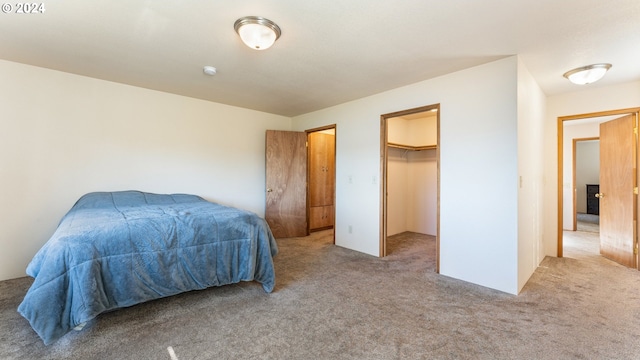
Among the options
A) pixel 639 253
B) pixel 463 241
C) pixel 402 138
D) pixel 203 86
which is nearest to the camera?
pixel 463 241

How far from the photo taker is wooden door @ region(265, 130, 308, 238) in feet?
15.8

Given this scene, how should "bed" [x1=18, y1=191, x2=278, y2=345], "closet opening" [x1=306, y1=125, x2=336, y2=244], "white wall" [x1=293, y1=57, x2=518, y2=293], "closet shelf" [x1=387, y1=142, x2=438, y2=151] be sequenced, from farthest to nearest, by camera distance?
"closet opening" [x1=306, y1=125, x2=336, y2=244], "closet shelf" [x1=387, y1=142, x2=438, y2=151], "white wall" [x1=293, y1=57, x2=518, y2=293], "bed" [x1=18, y1=191, x2=278, y2=345]

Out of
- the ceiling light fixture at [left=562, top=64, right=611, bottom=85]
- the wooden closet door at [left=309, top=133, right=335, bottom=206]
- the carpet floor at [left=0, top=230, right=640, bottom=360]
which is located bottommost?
the carpet floor at [left=0, top=230, right=640, bottom=360]

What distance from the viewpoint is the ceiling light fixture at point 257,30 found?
6.54 feet

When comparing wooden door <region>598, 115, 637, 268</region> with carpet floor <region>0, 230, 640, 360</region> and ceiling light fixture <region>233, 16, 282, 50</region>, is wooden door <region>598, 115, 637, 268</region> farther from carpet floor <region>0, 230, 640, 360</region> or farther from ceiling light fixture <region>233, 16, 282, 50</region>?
ceiling light fixture <region>233, 16, 282, 50</region>

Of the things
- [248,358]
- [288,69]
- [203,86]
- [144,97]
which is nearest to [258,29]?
[288,69]

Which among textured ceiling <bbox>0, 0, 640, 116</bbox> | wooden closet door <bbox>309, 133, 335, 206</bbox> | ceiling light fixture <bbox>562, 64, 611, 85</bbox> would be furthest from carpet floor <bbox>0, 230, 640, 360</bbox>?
wooden closet door <bbox>309, 133, 335, 206</bbox>

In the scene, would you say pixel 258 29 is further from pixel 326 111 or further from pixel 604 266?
pixel 604 266

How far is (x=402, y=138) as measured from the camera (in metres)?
5.04

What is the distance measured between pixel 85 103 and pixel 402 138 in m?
4.84

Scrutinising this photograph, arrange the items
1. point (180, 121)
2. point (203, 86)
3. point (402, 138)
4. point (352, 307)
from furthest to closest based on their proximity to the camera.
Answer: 1. point (402, 138)
2. point (180, 121)
3. point (203, 86)
4. point (352, 307)

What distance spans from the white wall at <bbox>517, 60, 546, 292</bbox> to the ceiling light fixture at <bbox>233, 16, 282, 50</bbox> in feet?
7.88

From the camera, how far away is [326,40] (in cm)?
229

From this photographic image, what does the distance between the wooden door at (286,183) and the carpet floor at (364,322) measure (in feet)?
5.92
